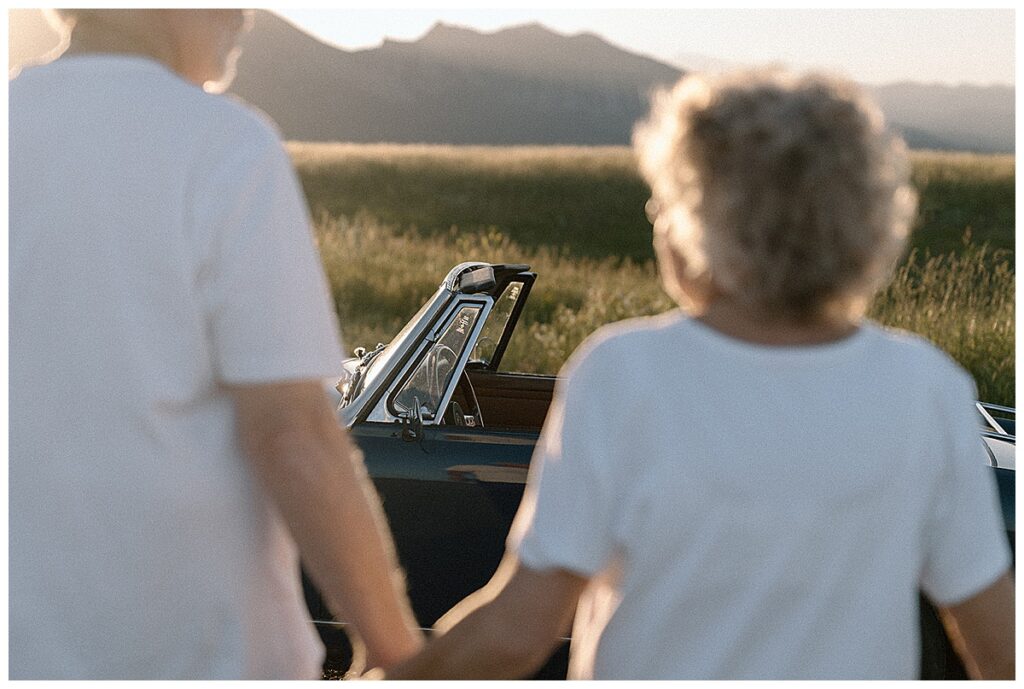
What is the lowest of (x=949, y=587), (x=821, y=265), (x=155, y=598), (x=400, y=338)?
(x=400, y=338)

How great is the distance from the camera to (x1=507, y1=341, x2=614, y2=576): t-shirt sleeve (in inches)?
55.4

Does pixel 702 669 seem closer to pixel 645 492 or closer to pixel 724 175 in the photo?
pixel 645 492

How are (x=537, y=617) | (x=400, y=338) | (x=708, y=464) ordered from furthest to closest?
(x=400, y=338), (x=537, y=617), (x=708, y=464)

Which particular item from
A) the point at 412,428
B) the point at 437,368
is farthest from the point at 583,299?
the point at 412,428

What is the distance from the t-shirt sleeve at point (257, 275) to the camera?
1.49 metres

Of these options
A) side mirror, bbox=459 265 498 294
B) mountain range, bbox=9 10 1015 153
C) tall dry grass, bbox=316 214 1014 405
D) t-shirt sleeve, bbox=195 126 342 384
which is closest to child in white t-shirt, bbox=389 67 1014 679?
t-shirt sleeve, bbox=195 126 342 384

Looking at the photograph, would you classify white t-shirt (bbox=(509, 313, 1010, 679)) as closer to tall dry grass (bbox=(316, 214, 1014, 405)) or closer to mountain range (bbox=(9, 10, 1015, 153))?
tall dry grass (bbox=(316, 214, 1014, 405))

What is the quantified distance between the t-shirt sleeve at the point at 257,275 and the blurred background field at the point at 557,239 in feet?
25.3

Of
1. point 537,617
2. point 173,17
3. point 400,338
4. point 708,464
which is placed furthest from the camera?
point 400,338

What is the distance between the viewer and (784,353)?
56.3 inches

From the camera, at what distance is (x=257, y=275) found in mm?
1501

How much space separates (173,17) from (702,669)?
1067 millimetres

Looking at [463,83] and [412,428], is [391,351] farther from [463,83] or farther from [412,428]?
[463,83]

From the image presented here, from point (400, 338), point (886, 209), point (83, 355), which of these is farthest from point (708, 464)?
point (400, 338)
